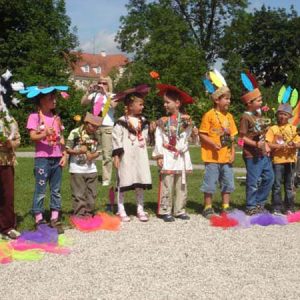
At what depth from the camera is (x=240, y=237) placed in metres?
6.34

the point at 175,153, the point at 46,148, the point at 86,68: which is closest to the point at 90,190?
the point at 46,148

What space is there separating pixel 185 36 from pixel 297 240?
40.3 m

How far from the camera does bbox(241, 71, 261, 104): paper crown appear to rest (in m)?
7.82

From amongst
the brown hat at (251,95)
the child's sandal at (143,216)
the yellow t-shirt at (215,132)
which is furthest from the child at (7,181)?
the brown hat at (251,95)

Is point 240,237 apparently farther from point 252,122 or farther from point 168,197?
point 252,122

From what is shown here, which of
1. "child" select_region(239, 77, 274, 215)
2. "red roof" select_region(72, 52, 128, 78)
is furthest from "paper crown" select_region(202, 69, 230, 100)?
"red roof" select_region(72, 52, 128, 78)

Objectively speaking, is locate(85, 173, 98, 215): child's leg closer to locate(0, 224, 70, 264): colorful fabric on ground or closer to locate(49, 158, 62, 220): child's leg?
locate(49, 158, 62, 220): child's leg

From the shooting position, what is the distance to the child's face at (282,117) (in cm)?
804

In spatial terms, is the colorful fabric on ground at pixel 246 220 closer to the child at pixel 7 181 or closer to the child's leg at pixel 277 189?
the child's leg at pixel 277 189

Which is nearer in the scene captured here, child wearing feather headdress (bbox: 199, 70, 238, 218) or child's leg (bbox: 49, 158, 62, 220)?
child's leg (bbox: 49, 158, 62, 220)

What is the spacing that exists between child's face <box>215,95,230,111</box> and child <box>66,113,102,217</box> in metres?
1.84

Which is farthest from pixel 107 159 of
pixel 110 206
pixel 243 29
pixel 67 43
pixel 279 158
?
pixel 243 29

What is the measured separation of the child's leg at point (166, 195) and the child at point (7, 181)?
213 cm

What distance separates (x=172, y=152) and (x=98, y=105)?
1447 millimetres
